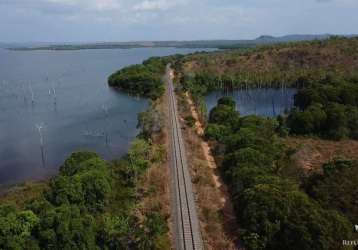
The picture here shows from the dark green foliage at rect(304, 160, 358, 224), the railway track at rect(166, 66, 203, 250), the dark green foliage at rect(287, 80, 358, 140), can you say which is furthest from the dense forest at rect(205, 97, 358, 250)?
the dark green foliage at rect(287, 80, 358, 140)

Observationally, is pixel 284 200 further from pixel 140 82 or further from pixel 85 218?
pixel 140 82

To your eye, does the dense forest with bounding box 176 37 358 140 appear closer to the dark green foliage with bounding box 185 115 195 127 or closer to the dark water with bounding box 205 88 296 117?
the dark water with bounding box 205 88 296 117

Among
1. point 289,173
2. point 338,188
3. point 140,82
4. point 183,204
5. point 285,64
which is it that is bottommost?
point 183,204

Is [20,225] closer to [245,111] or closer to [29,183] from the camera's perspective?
[29,183]

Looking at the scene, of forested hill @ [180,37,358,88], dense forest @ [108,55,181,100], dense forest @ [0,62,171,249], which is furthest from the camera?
forested hill @ [180,37,358,88]

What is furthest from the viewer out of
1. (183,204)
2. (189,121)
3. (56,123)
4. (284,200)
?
(56,123)

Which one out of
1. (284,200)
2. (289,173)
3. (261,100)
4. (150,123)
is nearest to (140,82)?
(261,100)

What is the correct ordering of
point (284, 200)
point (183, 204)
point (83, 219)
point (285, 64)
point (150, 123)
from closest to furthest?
1. point (83, 219)
2. point (284, 200)
3. point (183, 204)
4. point (150, 123)
5. point (285, 64)
